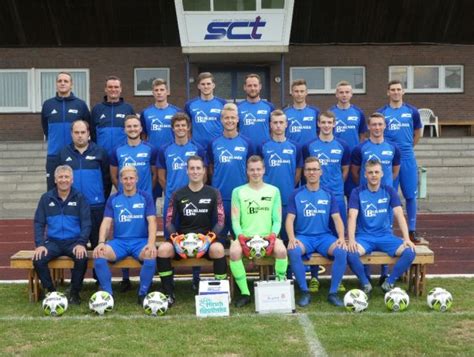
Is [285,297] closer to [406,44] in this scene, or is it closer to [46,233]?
[46,233]

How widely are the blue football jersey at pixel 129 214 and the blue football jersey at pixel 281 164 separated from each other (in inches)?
58.9

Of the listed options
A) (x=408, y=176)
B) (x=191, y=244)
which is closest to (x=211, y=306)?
(x=191, y=244)

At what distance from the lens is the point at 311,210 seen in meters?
6.94

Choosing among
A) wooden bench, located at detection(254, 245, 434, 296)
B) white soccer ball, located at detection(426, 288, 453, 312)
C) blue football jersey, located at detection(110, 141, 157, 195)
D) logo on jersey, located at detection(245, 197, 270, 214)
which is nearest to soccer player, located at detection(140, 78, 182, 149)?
blue football jersey, located at detection(110, 141, 157, 195)

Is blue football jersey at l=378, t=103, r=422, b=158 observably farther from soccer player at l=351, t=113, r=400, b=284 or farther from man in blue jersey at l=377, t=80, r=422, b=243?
soccer player at l=351, t=113, r=400, b=284

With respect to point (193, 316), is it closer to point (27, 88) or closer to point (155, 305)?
point (155, 305)

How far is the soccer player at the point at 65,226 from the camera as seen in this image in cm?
662

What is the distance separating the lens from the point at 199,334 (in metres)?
5.46

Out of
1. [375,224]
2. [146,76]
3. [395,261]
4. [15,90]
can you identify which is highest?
[146,76]

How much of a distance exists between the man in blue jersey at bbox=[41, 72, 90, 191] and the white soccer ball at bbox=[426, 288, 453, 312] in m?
4.71

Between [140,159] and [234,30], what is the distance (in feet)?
44.3

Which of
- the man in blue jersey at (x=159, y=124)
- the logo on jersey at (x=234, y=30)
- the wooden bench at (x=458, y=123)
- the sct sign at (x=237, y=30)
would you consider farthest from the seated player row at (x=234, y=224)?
the wooden bench at (x=458, y=123)

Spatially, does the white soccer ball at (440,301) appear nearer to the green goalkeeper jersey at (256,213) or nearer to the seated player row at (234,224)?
the seated player row at (234,224)

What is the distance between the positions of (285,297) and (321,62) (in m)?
16.9
